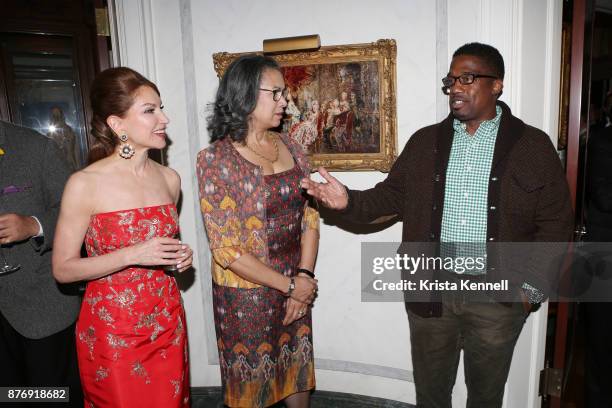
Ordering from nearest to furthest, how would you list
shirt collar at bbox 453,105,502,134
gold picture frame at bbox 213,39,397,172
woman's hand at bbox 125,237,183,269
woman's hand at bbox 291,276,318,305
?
woman's hand at bbox 125,237,183,269
shirt collar at bbox 453,105,502,134
woman's hand at bbox 291,276,318,305
gold picture frame at bbox 213,39,397,172

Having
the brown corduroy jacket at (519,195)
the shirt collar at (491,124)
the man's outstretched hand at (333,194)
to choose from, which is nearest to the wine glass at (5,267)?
the man's outstretched hand at (333,194)

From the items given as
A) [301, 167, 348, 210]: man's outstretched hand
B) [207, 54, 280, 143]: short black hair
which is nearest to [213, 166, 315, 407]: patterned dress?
[301, 167, 348, 210]: man's outstretched hand

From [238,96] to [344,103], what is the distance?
79 cm

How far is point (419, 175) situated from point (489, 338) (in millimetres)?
820

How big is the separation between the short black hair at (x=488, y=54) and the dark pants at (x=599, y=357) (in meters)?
1.54

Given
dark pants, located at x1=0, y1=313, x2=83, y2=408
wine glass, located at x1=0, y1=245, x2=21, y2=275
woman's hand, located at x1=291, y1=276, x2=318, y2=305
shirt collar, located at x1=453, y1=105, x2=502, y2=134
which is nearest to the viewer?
wine glass, located at x1=0, y1=245, x2=21, y2=275

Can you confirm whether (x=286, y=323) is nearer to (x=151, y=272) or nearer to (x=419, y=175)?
(x=151, y=272)

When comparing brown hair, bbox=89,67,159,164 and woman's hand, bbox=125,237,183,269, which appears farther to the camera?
brown hair, bbox=89,67,159,164

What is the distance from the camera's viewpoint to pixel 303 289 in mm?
2145

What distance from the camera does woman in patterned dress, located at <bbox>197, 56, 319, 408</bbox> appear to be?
6.48ft

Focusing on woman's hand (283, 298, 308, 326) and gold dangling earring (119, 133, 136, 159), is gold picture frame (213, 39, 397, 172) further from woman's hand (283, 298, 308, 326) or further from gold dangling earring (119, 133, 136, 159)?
gold dangling earring (119, 133, 136, 159)

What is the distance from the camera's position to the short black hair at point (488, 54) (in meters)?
1.96

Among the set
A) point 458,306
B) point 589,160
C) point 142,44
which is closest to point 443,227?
point 458,306

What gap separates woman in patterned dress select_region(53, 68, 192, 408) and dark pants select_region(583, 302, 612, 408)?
2.33m
